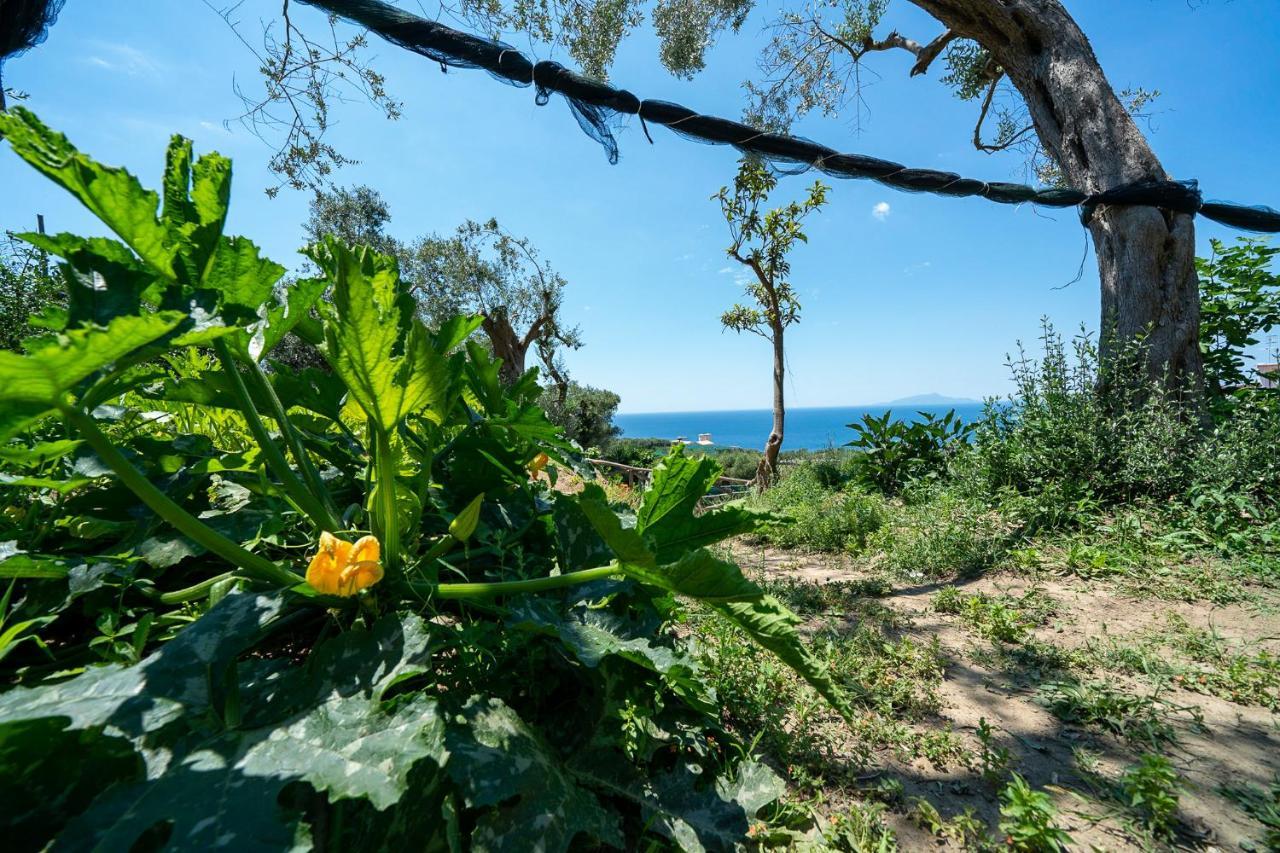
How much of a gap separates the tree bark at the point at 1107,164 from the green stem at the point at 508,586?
503 centimetres

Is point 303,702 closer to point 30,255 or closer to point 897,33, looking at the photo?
point 30,255

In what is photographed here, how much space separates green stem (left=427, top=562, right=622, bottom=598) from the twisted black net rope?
4.17 m

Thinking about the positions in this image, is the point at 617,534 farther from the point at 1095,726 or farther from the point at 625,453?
the point at 625,453

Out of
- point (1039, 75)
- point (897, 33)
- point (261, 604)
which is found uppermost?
point (897, 33)

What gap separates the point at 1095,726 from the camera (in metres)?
1.57

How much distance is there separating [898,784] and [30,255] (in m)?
4.42

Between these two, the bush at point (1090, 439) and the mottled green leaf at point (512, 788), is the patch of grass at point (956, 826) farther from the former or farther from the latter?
the bush at point (1090, 439)

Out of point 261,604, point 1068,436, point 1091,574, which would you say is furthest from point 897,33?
point 261,604

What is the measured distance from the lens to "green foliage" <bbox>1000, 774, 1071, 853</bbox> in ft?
3.51

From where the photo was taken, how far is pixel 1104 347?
4426 millimetres

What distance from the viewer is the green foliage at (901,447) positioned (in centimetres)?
552

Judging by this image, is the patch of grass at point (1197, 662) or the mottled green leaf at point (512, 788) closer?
the mottled green leaf at point (512, 788)

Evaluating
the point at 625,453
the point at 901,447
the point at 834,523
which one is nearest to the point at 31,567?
the point at 834,523

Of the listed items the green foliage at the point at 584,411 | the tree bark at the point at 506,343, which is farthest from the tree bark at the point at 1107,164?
the green foliage at the point at 584,411
